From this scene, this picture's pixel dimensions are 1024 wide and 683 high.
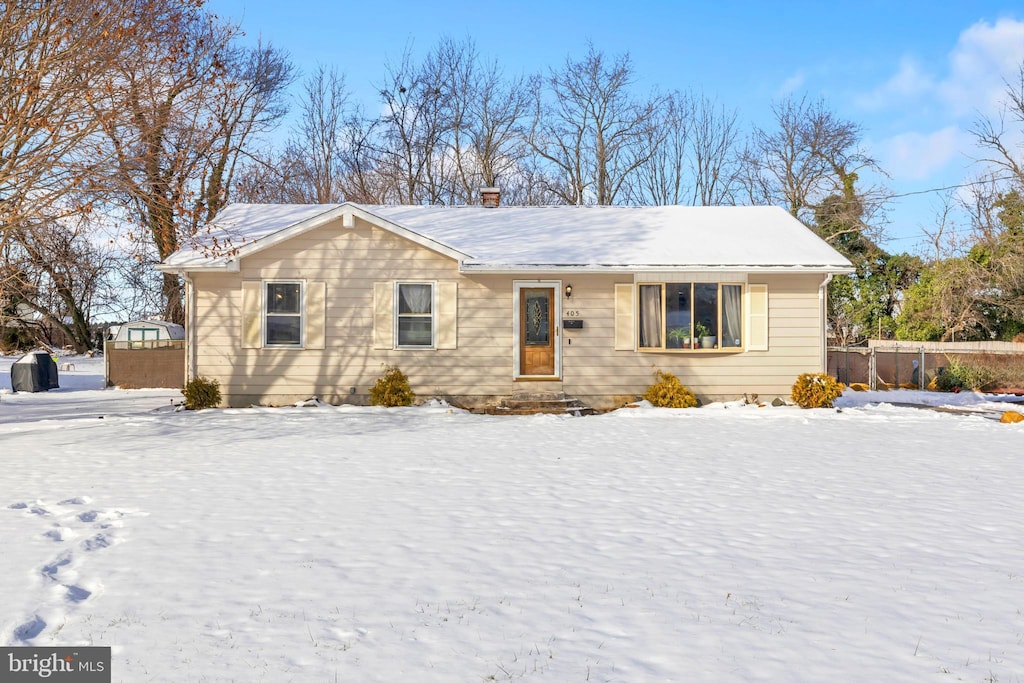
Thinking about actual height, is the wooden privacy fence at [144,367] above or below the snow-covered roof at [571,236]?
below

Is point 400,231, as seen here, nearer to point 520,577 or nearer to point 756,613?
point 520,577

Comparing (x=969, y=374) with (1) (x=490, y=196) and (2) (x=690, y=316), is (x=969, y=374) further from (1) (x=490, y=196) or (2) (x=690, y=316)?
(1) (x=490, y=196)

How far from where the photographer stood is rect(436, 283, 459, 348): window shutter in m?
14.7

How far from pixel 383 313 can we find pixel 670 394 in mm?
5761

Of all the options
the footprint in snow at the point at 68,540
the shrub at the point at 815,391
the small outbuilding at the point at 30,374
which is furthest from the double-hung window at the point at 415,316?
the small outbuilding at the point at 30,374

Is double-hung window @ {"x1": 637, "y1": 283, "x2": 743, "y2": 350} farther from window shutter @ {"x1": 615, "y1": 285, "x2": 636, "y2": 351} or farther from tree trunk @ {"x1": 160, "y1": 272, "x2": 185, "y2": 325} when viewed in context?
tree trunk @ {"x1": 160, "y1": 272, "x2": 185, "y2": 325}

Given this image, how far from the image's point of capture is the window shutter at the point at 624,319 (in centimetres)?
1485

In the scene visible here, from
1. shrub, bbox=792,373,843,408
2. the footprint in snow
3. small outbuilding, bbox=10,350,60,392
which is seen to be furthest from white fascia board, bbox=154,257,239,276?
shrub, bbox=792,373,843,408

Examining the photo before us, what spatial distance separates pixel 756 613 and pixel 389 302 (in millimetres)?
11429

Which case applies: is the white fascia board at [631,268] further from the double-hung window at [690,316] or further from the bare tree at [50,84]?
the bare tree at [50,84]

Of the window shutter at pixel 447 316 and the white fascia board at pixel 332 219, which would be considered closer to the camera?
the white fascia board at pixel 332 219

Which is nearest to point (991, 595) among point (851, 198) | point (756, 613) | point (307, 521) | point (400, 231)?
point (756, 613)

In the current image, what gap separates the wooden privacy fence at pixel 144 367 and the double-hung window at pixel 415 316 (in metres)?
8.90

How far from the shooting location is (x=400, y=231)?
14.3 meters
